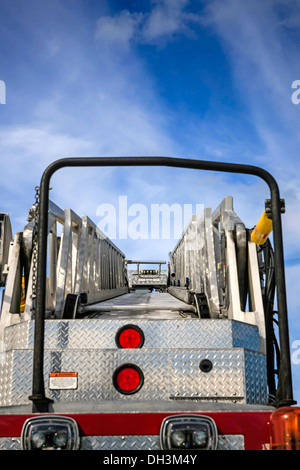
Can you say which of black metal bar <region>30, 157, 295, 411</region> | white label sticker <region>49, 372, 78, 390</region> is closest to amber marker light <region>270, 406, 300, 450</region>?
black metal bar <region>30, 157, 295, 411</region>

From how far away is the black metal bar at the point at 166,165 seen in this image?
2.50 m

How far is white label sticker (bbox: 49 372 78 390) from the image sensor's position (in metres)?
3.49

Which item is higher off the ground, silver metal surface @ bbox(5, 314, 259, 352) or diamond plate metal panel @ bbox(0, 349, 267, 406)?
silver metal surface @ bbox(5, 314, 259, 352)

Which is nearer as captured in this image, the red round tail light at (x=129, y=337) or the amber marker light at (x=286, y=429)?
the amber marker light at (x=286, y=429)

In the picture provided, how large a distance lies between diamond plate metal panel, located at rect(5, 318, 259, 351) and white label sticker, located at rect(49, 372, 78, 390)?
376 mm

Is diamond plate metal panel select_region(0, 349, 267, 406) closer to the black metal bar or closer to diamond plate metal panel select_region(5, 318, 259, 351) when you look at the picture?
diamond plate metal panel select_region(5, 318, 259, 351)

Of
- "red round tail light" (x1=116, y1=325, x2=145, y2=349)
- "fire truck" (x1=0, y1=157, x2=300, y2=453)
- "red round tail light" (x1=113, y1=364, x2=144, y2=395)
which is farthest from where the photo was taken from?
"red round tail light" (x1=116, y1=325, x2=145, y2=349)

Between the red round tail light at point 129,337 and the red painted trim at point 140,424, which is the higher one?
the red round tail light at point 129,337

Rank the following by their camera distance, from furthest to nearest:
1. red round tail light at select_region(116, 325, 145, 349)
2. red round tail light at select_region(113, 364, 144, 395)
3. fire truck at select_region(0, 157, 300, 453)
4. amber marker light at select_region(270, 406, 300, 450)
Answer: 1. red round tail light at select_region(116, 325, 145, 349)
2. red round tail light at select_region(113, 364, 144, 395)
3. fire truck at select_region(0, 157, 300, 453)
4. amber marker light at select_region(270, 406, 300, 450)

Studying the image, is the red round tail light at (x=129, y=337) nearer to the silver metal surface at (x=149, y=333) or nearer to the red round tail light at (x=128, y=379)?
the silver metal surface at (x=149, y=333)

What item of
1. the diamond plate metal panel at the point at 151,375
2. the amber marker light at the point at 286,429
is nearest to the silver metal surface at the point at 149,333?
the diamond plate metal panel at the point at 151,375

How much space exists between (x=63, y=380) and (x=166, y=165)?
183cm

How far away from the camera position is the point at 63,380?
3.49m
